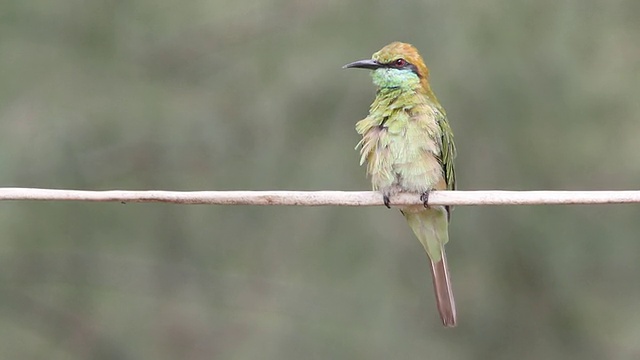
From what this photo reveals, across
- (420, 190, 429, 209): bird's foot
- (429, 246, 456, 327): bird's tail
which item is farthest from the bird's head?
(429, 246, 456, 327): bird's tail

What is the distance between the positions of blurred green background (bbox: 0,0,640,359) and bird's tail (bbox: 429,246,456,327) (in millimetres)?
1172

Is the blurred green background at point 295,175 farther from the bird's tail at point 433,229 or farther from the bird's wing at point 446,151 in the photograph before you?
the bird's tail at point 433,229

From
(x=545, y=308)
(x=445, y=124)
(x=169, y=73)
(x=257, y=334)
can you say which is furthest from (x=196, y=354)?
(x=445, y=124)

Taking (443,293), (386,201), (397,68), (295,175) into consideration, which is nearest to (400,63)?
(397,68)

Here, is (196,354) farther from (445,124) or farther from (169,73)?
(445,124)

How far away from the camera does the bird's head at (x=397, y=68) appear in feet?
10.9

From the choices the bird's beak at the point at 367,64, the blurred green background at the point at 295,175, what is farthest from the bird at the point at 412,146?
the blurred green background at the point at 295,175

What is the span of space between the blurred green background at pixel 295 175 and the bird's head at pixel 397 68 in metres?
0.96

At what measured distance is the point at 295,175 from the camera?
461cm

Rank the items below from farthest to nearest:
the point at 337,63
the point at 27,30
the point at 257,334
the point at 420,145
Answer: the point at 257,334 < the point at 27,30 < the point at 337,63 < the point at 420,145

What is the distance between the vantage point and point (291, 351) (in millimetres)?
5020

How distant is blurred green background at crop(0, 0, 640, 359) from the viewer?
173 inches

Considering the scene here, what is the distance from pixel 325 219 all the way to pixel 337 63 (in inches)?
29.7

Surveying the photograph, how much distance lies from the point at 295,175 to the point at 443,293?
5.03 feet
